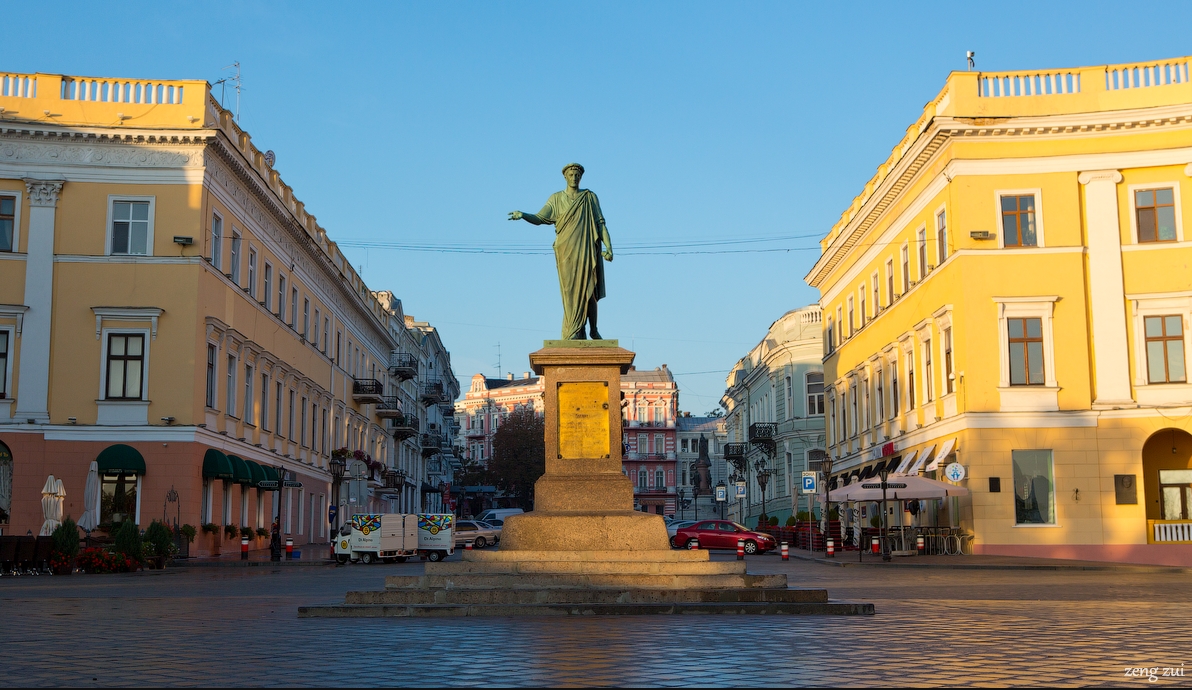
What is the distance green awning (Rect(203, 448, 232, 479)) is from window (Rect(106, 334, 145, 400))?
2.76 m

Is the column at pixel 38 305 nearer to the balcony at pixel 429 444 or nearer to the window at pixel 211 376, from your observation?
the window at pixel 211 376

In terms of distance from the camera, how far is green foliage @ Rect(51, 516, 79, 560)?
26.2m

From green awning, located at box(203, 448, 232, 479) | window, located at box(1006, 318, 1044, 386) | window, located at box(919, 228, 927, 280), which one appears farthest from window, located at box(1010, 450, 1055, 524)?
green awning, located at box(203, 448, 232, 479)

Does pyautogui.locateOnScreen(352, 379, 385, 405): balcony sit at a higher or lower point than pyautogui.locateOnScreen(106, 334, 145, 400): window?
higher

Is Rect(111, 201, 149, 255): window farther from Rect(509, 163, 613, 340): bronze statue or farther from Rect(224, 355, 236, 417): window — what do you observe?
Rect(509, 163, 613, 340): bronze statue

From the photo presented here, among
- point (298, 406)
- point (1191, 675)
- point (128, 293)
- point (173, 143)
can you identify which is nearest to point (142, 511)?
point (128, 293)

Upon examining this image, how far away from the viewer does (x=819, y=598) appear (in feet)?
45.8

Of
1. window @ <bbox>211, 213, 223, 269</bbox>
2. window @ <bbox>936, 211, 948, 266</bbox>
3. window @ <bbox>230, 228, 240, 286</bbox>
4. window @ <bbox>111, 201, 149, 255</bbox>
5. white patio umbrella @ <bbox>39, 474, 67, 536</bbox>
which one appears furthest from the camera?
window @ <bbox>230, 228, 240, 286</bbox>

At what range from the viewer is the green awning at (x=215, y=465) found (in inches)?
1412

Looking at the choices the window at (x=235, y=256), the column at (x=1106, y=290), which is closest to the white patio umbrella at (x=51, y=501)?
the window at (x=235, y=256)

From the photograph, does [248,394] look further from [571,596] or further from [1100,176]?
[571,596]

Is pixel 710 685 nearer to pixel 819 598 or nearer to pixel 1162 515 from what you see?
pixel 819 598

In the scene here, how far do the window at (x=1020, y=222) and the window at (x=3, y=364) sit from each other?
28.9m

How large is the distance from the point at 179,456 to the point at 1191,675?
31170mm
